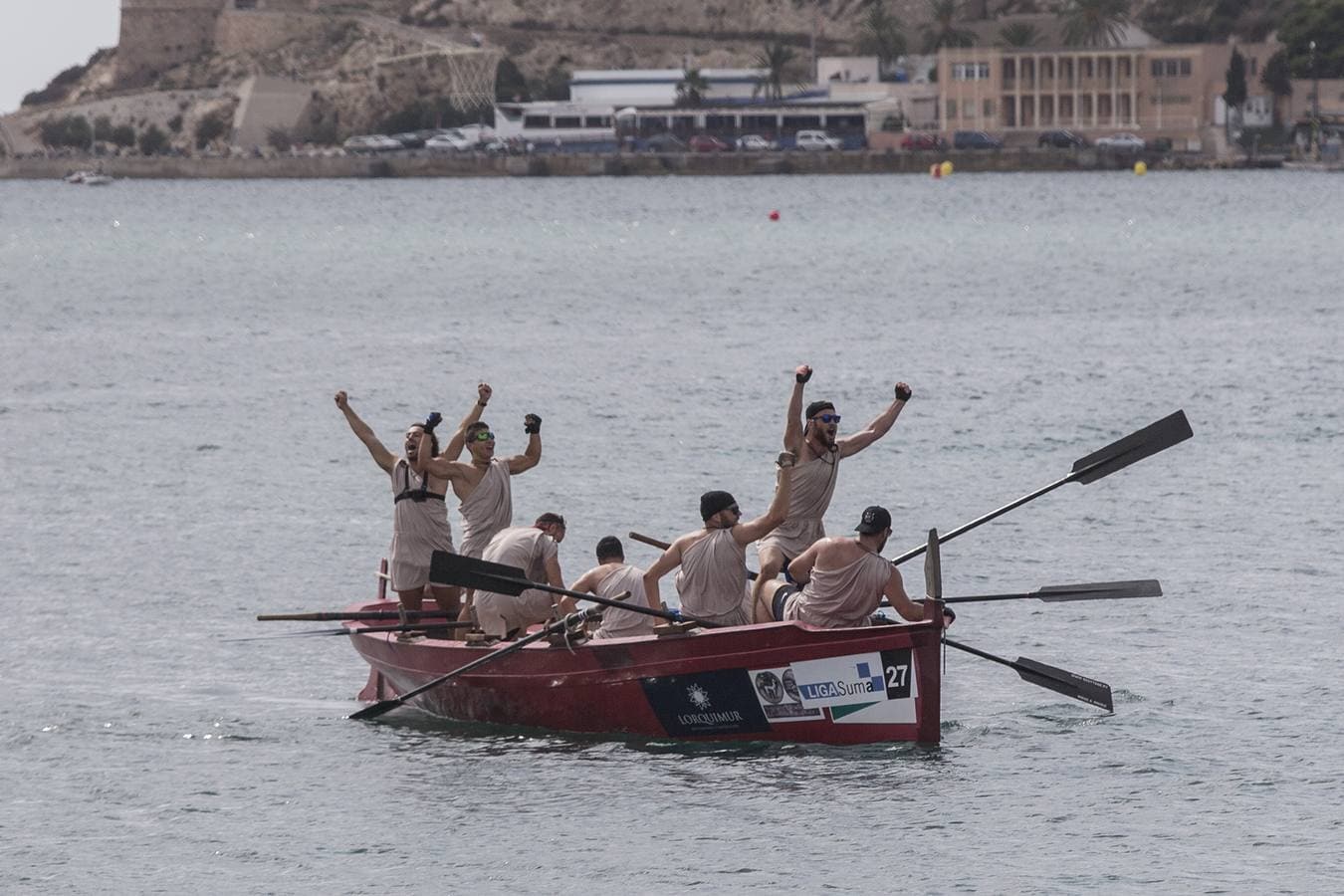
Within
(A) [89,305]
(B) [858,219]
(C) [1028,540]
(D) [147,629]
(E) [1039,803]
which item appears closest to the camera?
(E) [1039,803]

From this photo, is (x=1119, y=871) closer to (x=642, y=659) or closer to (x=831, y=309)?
(x=642, y=659)

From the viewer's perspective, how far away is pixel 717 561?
20.4 m

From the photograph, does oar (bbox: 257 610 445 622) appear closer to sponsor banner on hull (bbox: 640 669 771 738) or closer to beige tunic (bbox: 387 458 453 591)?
beige tunic (bbox: 387 458 453 591)

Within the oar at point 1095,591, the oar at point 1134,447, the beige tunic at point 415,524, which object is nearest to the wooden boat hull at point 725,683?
the beige tunic at point 415,524

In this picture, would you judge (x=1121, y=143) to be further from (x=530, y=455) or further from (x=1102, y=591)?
(x=530, y=455)

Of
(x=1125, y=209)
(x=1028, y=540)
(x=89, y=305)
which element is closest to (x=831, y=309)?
(x=89, y=305)

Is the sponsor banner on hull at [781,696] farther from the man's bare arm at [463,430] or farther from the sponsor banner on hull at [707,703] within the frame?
the man's bare arm at [463,430]

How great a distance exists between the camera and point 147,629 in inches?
1094

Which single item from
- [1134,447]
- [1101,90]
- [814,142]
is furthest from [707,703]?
[1101,90]

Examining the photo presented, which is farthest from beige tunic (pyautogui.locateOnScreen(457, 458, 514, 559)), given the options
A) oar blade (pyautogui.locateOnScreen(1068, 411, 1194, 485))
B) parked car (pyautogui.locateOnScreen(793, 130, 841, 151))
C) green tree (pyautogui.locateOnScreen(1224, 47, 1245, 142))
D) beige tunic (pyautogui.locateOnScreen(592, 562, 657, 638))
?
parked car (pyautogui.locateOnScreen(793, 130, 841, 151))

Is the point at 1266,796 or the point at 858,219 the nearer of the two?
the point at 1266,796

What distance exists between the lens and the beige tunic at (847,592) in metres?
19.6

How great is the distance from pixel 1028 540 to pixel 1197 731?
11.3 meters

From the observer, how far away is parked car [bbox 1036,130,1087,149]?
619 feet
